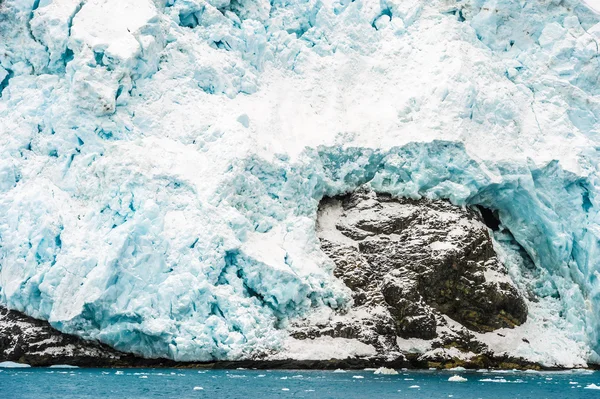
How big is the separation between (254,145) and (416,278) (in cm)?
851

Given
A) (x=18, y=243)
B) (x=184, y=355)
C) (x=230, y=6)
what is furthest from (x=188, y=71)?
(x=184, y=355)

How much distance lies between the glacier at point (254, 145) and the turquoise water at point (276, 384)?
7.01ft

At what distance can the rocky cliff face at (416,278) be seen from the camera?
110ft

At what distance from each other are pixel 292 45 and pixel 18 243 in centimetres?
1505

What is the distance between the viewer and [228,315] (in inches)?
1230

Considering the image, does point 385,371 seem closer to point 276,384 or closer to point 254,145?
point 276,384

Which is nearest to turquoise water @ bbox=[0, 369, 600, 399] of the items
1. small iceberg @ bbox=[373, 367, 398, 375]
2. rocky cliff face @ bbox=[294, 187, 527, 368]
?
small iceberg @ bbox=[373, 367, 398, 375]

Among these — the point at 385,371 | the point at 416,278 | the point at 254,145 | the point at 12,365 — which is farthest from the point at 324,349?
the point at 12,365

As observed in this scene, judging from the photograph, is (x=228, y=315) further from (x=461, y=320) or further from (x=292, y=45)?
(x=292, y=45)

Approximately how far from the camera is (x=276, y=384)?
26.6 metres

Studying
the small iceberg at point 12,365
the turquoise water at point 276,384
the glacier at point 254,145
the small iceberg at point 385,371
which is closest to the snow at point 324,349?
the glacier at point 254,145

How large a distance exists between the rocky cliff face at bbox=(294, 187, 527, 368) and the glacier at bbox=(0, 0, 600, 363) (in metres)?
0.95

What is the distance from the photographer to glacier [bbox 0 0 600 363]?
103 ft

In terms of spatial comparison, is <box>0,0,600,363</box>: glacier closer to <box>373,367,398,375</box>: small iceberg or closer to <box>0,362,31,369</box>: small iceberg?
<box>0,362,31,369</box>: small iceberg
